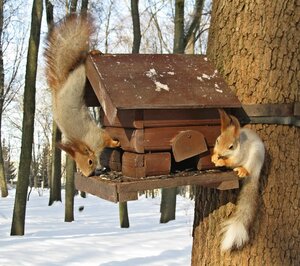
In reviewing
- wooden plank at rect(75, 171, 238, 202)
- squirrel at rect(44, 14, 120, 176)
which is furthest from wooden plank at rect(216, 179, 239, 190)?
squirrel at rect(44, 14, 120, 176)

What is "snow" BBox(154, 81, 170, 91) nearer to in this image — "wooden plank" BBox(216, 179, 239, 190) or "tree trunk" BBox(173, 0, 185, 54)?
"wooden plank" BBox(216, 179, 239, 190)

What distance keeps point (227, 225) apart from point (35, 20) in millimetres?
6775

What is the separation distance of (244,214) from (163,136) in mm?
503

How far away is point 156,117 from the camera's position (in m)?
1.89

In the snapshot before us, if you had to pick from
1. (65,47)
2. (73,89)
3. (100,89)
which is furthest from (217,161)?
(65,47)

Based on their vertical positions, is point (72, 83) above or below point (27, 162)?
above

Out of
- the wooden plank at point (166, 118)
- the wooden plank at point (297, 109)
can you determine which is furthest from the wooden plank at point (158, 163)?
the wooden plank at point (297, 109)

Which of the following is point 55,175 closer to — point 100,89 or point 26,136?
point 26,136

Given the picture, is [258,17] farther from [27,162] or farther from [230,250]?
[27,162]

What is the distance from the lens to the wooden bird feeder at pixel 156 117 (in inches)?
70.6

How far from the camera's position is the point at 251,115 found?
206cm

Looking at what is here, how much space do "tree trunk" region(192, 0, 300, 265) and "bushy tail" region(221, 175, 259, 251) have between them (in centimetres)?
10

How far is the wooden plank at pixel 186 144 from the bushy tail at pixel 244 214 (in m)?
0.27

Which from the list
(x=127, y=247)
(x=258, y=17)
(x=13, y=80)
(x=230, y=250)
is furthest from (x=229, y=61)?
(x=13, y=80)
